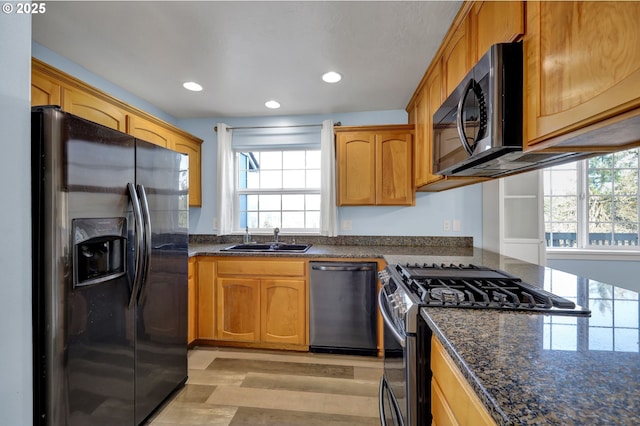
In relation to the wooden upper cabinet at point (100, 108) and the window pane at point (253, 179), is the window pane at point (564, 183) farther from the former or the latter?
the wooden upper cabinet at point (100, 108)

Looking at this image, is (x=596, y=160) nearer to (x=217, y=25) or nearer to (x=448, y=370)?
(x=448, y=370)

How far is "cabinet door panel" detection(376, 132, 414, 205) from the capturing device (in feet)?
8.69

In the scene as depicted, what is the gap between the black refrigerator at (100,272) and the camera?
1114mm

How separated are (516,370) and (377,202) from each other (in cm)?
215

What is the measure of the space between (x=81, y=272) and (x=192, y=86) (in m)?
1.81

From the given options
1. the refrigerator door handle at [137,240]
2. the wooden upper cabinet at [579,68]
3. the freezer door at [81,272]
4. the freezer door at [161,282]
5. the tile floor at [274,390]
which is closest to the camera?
the wooden upper cabinet at [579,68]

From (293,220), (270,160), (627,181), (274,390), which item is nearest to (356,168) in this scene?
(293,220)

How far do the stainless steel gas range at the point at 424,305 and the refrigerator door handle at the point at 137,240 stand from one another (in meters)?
1.31

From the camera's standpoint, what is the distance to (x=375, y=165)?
2.69 meters

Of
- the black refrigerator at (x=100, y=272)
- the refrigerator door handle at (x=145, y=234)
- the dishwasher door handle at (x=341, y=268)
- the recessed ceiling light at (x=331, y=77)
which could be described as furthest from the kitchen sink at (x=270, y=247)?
the recessed ceiling light at (x=331, y=77)

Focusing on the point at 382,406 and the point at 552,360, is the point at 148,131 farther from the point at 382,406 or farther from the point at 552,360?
the point at 552,360

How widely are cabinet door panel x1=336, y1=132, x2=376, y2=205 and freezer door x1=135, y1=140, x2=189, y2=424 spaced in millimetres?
1408

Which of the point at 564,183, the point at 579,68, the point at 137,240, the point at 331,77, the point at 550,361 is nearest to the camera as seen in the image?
the point at 550,361

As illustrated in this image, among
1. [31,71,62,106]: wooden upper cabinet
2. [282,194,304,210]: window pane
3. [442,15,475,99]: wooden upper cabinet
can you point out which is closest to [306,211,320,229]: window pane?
[282,194,304,210]: window pane
